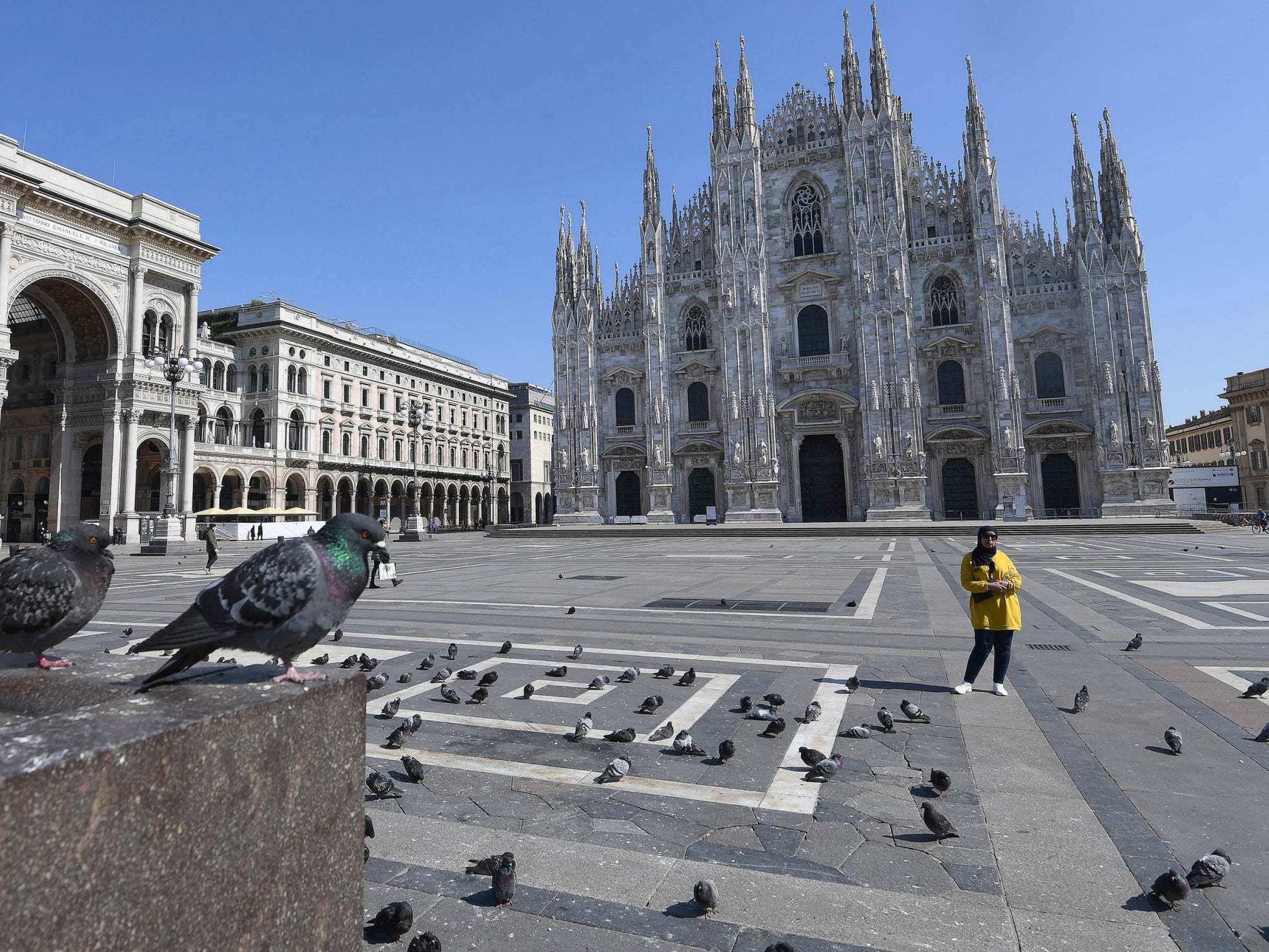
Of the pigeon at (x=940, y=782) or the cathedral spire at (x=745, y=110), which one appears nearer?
the pigeon at (x=940, y=782)

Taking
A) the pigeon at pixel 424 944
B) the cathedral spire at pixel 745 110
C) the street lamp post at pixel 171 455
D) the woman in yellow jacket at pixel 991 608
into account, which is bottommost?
the pigeon at pixel 424 944

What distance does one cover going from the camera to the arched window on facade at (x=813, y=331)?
40625mm

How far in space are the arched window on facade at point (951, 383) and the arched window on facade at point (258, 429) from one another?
143 ft

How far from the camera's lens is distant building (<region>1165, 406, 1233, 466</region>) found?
6302cm

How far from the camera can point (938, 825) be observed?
123 inches

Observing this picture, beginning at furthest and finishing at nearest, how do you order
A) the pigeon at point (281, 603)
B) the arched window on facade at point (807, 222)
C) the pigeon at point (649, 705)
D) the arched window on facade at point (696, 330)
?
1. the arched window on facade at point (696, 330)
2. the arched window on facade at point (807, 222)
3. the pigeon at point (649, 705)
4. the pigeon at point (281, 603)

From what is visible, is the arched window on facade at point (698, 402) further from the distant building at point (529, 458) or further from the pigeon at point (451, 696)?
the pigeon at point (451, 696)

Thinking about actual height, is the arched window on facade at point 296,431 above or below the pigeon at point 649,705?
above

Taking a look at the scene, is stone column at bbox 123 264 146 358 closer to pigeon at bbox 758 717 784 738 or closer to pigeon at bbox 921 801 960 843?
pigeon at bbox 758 717 784 738

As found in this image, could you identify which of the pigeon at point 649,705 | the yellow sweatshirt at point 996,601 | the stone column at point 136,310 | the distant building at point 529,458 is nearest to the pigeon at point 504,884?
the pigeon at point 649,705

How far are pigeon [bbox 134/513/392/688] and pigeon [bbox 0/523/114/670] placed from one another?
64 centimetres

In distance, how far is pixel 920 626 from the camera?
8.80m

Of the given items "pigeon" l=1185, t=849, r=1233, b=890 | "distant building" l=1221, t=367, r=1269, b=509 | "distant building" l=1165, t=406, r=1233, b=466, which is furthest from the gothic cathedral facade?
"pigeon" l=1185, t=849, r=1233, b=890

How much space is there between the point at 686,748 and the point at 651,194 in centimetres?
4307
